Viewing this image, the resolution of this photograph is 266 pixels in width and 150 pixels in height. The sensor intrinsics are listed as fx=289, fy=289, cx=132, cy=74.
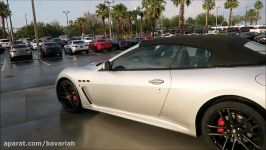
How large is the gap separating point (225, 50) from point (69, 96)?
304cm

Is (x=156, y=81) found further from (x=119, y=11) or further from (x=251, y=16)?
(x=251, y=16)

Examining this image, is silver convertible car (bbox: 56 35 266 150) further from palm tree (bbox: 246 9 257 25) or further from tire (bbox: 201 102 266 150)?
palm tree (bbox: 246 9 257 25)

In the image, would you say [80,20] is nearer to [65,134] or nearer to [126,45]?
[126,45]

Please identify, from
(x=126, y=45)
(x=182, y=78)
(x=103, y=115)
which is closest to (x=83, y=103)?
(x=103, y=115)

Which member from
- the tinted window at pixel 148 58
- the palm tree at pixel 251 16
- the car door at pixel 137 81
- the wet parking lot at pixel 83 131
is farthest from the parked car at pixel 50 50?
the palm tree at pixel 251 16

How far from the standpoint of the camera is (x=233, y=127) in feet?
10.7

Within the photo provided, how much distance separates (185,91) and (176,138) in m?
0.84

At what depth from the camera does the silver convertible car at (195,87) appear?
3.11m

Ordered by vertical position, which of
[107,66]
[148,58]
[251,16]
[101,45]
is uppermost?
[251,16]

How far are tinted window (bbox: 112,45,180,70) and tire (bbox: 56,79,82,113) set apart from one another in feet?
3.88

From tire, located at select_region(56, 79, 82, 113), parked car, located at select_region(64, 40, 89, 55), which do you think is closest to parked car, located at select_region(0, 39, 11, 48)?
parked car, located at select_region(64, 40, 89, 55)

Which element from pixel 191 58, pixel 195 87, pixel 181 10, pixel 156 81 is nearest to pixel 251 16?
pixel 181 10

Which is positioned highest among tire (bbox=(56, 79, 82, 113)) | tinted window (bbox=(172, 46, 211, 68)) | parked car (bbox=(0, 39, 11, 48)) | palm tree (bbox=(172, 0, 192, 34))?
palm tree (bbox=(172, 0, 192, 34))

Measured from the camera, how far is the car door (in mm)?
3738
